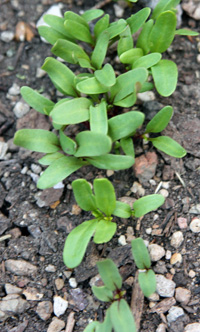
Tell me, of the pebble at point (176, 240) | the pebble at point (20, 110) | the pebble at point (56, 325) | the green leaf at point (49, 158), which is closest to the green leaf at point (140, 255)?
the pebble at point (176, 240)

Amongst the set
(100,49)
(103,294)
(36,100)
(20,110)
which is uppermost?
(100,49)

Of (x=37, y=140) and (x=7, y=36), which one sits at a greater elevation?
(x=7, y=36)

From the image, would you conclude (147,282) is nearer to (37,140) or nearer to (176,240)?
(176,240)

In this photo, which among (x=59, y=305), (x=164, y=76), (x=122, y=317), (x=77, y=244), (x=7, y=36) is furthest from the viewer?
(x=7, y=36)

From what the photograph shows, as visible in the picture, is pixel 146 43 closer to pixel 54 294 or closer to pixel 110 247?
pixel 110 247

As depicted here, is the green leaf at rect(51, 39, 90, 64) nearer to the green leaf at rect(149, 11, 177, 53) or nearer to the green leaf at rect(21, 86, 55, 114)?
the green leaf at rect(21, 86, 55, 114)

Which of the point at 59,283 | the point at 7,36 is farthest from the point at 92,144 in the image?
the point at 7,36
